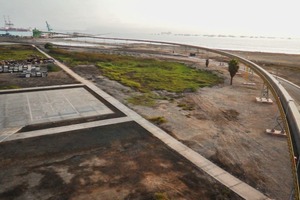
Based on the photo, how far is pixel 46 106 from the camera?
84.0ft

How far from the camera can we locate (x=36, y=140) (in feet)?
59.7

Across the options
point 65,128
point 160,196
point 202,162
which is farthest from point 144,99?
point 160,196

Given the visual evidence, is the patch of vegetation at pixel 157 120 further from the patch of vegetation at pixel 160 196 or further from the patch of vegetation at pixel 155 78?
the patch of vegetation at pixel 155 78

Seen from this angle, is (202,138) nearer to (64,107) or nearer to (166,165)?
(166,165)

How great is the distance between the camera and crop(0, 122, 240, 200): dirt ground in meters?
12.6

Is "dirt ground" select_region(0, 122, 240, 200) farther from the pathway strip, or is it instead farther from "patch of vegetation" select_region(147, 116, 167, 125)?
"patch of vegetation" select_region(147, 116, 167, 125)

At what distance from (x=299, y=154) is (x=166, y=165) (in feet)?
24.2

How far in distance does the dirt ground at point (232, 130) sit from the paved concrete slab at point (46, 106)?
13.2ft

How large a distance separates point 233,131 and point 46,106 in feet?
61.6

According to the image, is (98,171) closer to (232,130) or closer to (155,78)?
(232,130)

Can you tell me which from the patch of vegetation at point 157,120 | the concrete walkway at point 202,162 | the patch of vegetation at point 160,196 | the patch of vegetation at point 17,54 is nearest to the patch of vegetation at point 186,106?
the patch of vegetation at point 157,120

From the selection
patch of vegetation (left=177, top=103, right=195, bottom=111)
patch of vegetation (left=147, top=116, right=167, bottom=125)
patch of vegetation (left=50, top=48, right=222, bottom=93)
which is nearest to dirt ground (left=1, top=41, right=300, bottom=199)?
patch of vegetation (left=177, top=103, right=195, bottom=111)

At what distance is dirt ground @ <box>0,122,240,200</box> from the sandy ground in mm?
2681

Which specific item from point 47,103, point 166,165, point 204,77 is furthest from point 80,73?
point 166,165
